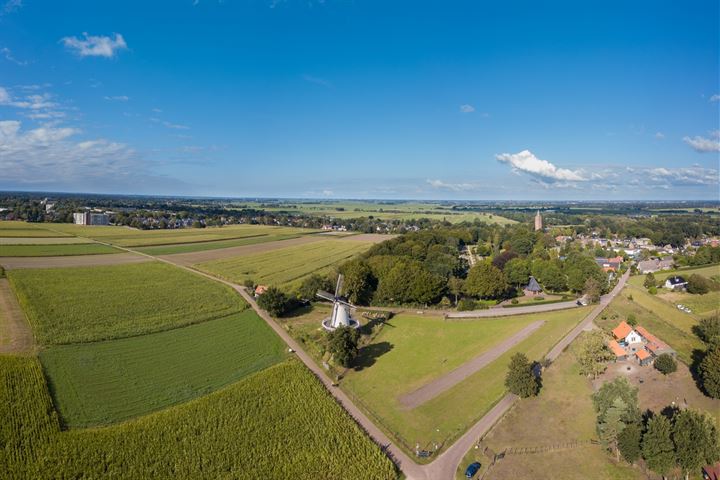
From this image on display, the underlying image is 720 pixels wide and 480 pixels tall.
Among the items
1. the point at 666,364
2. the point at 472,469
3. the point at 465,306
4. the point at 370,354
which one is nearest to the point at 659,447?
the point at 472,469

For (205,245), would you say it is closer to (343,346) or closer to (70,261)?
(70,261)

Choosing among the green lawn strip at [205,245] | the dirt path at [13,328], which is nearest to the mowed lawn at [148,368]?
the dirt path at [13,328]

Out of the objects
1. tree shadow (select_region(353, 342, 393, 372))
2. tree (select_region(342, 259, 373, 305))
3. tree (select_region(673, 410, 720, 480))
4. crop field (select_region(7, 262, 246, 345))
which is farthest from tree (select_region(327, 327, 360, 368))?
tree (select_region(673, 410, 720, 480))

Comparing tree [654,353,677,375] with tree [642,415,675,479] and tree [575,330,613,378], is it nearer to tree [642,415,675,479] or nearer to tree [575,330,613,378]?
tree [575,330,613,378]

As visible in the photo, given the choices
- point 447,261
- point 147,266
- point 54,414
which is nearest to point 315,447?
point 54,414

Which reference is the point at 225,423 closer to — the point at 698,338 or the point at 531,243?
the point at 698,338
